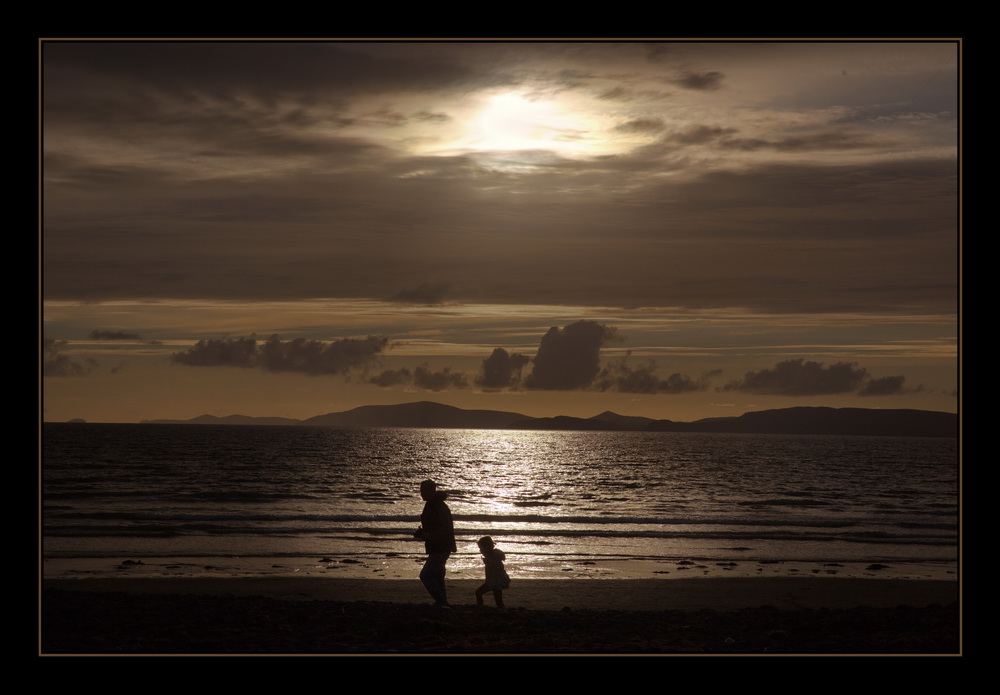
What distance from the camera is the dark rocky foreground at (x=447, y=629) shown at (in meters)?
10.8

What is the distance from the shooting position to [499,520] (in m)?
33.8

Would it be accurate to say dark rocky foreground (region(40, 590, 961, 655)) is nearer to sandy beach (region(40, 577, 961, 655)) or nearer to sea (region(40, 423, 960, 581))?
sandy beach (region(40, 577, 961, 655))

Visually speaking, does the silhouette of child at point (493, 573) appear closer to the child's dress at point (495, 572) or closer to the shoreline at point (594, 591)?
the child's dress at point (495, 572)

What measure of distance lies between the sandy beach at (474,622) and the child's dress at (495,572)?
0.48 meters

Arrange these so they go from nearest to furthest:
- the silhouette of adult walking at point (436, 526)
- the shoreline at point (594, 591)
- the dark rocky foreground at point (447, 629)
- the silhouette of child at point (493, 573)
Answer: the dark rocky foreground at point (447, 629)
the silhouette of adult walking at point (436, 526)
the silhouette of child at point (493, 573)
the shoreline at point (594, 591)

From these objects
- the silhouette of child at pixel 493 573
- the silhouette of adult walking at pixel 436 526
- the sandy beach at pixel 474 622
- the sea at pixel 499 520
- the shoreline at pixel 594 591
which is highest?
the silhouette of adult walking at pixel 436 526

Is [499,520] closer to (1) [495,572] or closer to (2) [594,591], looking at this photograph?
(2) [594,591]

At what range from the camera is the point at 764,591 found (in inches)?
669

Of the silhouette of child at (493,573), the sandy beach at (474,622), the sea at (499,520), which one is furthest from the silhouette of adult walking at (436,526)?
the sea at (499,520)

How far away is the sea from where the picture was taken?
20016 millimetres

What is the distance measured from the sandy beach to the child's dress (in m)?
0.48

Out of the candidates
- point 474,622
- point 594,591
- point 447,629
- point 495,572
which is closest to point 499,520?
point 594,591
